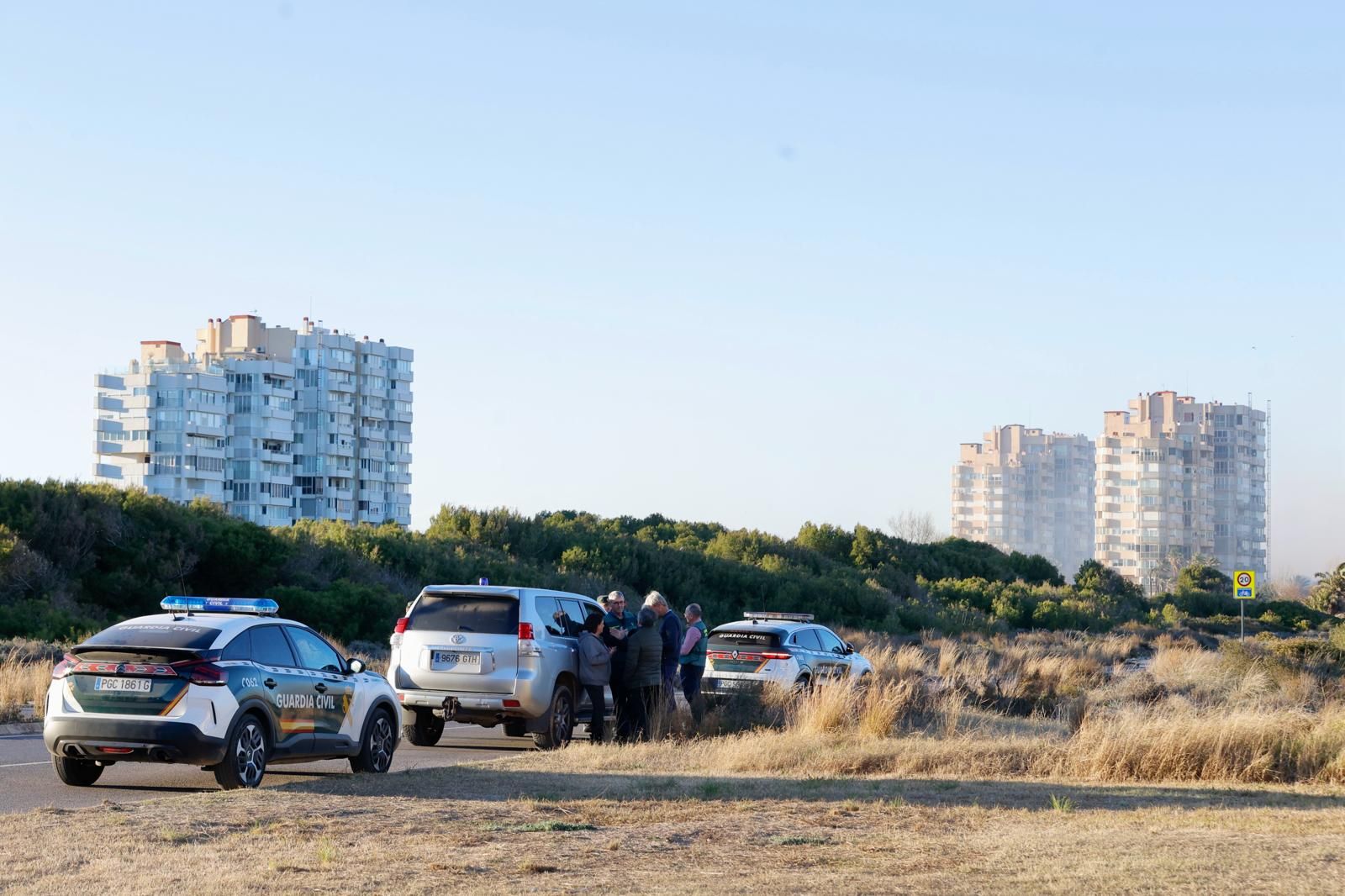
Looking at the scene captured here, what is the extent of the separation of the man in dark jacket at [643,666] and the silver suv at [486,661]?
766mm

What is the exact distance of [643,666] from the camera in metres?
19.5

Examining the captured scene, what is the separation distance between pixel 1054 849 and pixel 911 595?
201 ft

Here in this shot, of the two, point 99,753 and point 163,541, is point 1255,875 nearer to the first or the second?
point 99,753

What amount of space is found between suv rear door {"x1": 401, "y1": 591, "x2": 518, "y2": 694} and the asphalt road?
863 mm

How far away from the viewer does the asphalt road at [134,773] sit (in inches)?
551

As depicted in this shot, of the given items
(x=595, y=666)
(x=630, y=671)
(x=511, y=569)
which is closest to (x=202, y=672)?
(x=595, y=666)

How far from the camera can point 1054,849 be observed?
10508 millimetres

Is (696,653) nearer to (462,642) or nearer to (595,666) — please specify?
(595,666)

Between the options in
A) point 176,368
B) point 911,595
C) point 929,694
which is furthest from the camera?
point 176,368

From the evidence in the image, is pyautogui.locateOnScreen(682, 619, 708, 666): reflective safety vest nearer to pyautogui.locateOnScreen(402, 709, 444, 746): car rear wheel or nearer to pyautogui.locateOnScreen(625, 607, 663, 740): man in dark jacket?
pyautogui.locateOnScreen(625, 607, 663, 740): man in dark jacket

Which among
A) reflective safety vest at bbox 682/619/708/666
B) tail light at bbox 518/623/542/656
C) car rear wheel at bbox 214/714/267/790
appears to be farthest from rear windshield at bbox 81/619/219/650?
reflective safety vest at bbox 682/619/708/666

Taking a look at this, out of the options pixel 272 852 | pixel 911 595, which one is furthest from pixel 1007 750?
pixel 911 595

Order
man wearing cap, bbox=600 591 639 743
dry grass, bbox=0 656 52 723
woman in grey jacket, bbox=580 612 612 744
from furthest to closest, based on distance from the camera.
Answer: dry grass, bbox=0 656 52 723, man wearing cap, bbox=600 591 639 743, woman in grey jacket, bbox=580 612 612 744

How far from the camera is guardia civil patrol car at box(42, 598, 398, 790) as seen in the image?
45.3 ft
